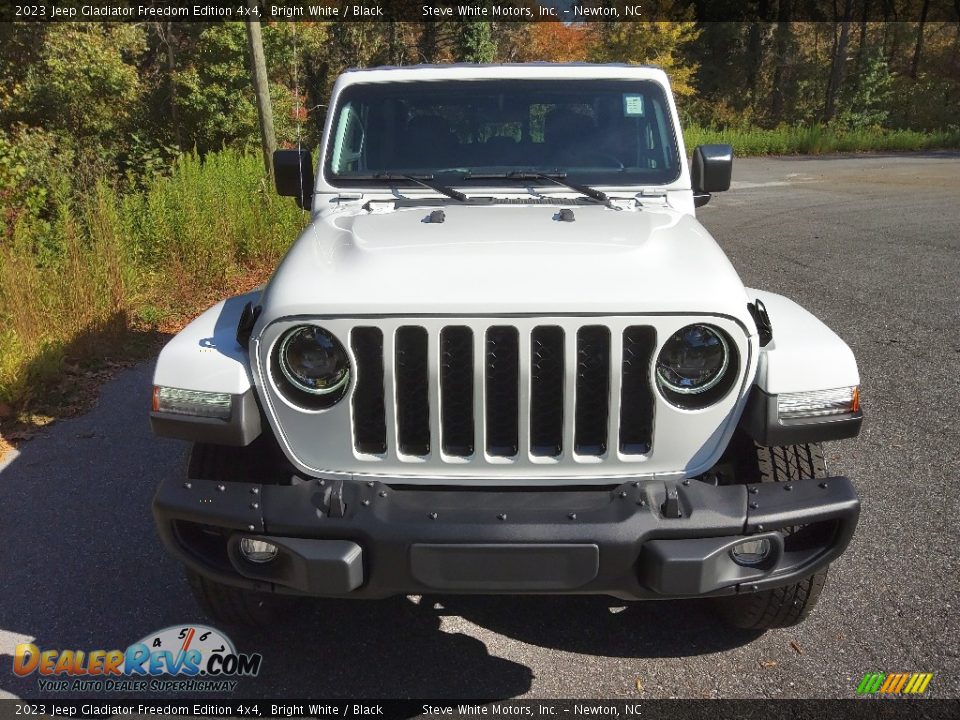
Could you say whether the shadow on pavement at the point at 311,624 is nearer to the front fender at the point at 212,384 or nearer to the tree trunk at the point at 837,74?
the front fender at the point at 212,384

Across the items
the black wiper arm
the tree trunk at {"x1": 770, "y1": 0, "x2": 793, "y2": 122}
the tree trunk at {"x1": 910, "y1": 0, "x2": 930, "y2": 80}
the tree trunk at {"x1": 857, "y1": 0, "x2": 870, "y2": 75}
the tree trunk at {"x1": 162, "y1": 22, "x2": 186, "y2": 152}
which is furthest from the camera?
the tree trunk at {"x1": 770, "y1": 0, "x2": 793, "y2": 122}

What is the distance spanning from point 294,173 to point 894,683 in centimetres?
329

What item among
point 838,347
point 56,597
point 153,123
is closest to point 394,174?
point 838,347

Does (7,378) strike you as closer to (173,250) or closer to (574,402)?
(173,250)

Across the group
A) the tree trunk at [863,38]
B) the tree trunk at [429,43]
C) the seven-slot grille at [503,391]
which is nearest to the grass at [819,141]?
the tree trunk at [863,38]

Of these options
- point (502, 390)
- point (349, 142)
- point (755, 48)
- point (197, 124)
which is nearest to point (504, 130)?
point (349, 142)

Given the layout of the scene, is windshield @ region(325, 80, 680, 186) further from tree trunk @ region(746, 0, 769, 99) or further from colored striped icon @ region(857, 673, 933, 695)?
tree trunk @ region(746, 0, 769, 99)

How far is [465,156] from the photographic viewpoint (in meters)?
3.68

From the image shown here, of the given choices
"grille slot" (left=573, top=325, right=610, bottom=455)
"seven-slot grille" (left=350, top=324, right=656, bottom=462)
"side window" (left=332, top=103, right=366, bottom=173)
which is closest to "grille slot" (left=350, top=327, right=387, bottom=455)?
"seven-slot grille" (left=350, top=324, right=656, bottom=462)

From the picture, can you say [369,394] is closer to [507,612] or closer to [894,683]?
[507,612]

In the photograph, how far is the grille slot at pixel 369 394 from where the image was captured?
2330mm

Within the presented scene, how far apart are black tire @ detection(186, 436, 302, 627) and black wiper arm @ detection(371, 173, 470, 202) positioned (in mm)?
1328

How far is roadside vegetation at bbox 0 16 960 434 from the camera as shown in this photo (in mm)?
6113

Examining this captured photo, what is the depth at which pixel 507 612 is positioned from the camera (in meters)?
3.13
